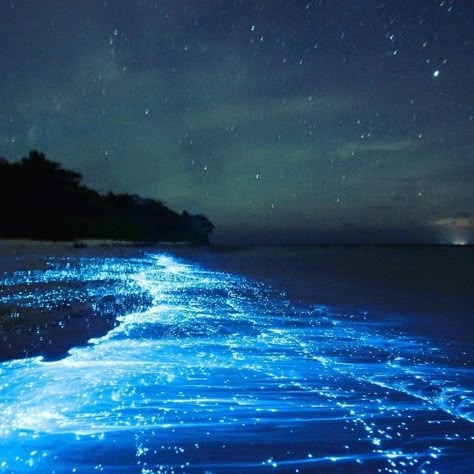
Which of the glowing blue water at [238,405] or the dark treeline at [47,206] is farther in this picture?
the dark treeline at [47,206]

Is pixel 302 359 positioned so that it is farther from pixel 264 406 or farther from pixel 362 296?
pixel 362 296

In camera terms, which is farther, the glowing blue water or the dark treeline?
the dark treeline

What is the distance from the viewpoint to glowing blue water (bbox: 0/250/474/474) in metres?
3.38

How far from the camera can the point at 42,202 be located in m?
46.4

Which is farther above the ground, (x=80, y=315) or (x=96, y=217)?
(x=96, y=217)

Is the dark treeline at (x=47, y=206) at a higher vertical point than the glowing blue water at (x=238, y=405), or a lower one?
higher

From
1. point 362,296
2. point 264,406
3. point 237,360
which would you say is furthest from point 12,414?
point 362,296

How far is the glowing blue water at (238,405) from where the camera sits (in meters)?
3.38

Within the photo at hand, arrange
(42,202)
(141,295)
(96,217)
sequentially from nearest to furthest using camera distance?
(141,295)
(42,202)
(96,217)

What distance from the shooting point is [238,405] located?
176 inches

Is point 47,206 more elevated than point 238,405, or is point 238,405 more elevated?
point 47,206

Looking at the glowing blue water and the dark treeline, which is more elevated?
the dark treeline

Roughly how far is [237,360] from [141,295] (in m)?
6.84

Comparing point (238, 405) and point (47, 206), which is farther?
point (47, 206)
